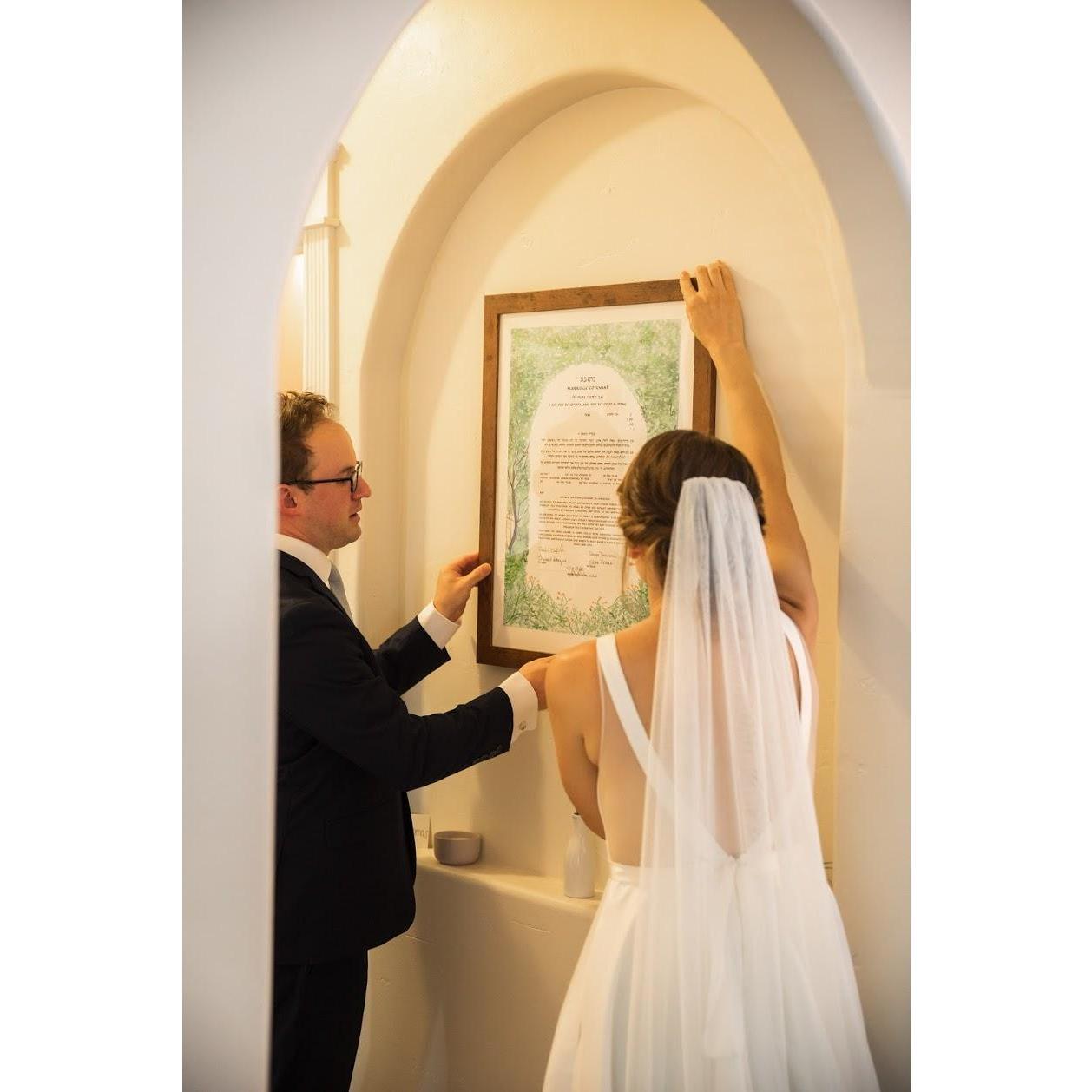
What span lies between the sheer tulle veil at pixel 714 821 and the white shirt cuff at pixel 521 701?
0.79 ft

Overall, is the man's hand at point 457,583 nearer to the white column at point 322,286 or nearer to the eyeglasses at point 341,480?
the eyeglasses at point 341,480

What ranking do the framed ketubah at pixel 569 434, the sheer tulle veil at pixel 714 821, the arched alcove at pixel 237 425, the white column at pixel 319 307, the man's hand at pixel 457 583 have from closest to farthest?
the arched alcove at pixel 237 425
the sheer tulle veil at pixel 714 821
the framed ketubah at pixel 569 434
the man's hand at pixel 457 583
the white column at pixel 319 307

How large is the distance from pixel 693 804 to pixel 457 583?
0.46 metres

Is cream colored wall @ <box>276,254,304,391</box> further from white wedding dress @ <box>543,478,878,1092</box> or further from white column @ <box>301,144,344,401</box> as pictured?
white wedding dress @ <box>543,478,878,1092</box>

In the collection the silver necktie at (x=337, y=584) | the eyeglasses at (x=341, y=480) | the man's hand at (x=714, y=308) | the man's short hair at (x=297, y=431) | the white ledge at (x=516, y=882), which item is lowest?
the white ledge at (x=516, y=882)

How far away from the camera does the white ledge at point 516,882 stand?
134 cm

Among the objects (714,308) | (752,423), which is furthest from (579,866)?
(714,308)

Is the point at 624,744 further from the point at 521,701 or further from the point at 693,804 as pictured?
the point at 521,701

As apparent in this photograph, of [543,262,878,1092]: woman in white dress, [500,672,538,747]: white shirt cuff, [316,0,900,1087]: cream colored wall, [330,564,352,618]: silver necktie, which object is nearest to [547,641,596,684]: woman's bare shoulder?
[543,262,878,1092]: woman in white dress

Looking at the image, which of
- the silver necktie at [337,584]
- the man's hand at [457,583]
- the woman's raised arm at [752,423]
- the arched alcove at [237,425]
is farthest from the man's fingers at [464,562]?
the arched alcove at [237,425]
